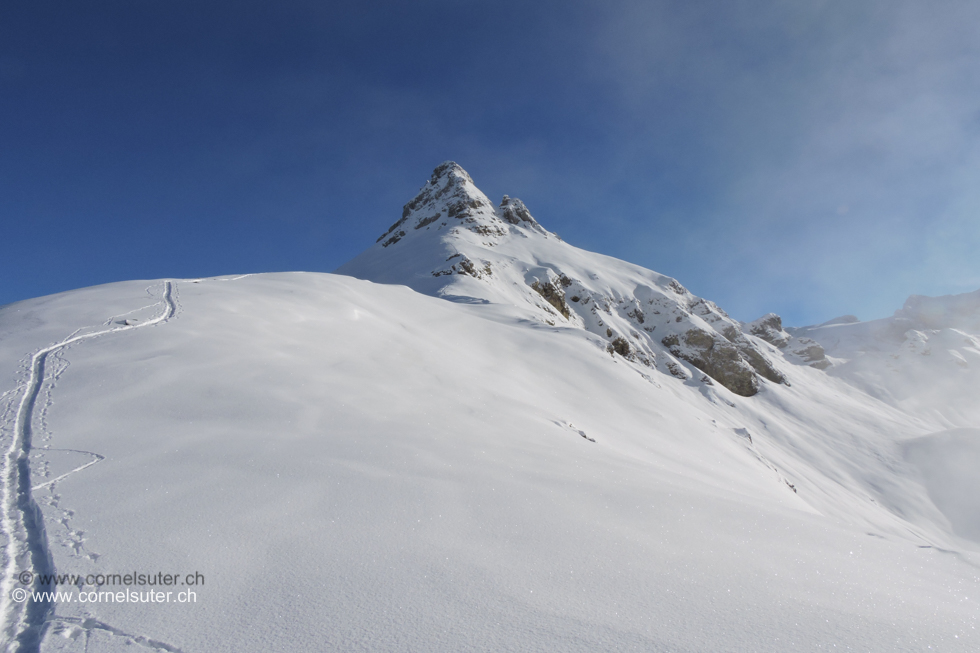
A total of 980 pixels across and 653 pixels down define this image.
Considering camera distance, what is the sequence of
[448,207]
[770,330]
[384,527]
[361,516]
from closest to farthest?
[384,527], [361,516], [448,207], [770,330]

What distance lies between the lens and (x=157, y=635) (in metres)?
2.35

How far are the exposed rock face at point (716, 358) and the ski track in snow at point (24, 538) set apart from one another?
176 feet

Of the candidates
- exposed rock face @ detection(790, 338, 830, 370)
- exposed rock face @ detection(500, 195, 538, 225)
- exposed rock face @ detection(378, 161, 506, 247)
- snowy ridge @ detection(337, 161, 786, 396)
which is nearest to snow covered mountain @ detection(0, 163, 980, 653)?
snowy ridge @ detection(337, 161, 786, 396)

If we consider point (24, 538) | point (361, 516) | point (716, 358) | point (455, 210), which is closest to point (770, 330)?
point (716, 358)

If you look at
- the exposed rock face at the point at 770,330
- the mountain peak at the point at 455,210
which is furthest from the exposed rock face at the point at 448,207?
the exposed rock face at the point at 770,330

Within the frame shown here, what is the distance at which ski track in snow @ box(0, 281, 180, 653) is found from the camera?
2.36 metres

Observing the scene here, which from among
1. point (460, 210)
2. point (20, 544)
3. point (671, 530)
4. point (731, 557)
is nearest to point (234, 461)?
point (20, 544)

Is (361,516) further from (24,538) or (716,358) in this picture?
(716,358)

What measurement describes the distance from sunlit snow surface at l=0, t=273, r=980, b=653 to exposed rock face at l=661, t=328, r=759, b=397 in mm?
43749

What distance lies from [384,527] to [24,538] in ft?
8.41

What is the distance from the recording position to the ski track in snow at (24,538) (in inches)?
93.0

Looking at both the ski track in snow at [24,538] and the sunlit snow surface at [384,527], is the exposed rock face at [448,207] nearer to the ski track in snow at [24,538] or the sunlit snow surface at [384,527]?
the sunlit snow surface at [384,527]

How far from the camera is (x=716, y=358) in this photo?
50.5 m

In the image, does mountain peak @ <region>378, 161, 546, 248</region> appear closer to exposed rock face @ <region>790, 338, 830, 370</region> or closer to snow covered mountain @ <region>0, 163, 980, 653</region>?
exposed rock face @ <region>790, 338, 830, 370</region>
